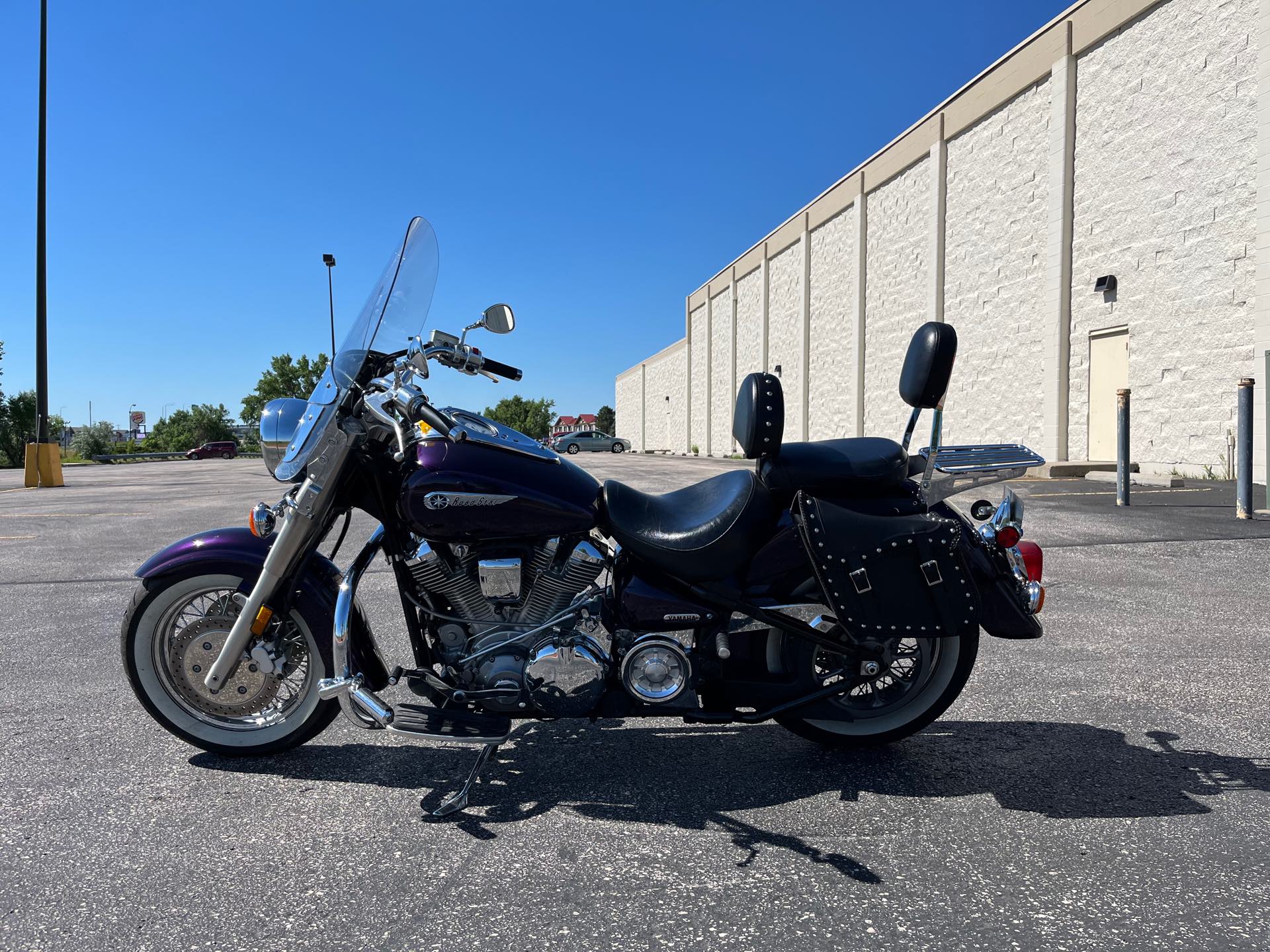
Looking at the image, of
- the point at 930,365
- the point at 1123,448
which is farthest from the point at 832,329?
the point at 930,365

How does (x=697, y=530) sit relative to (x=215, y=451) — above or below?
below

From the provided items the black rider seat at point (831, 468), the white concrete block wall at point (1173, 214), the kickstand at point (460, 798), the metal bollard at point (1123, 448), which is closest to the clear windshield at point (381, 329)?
the kickstand at point (460, 798)

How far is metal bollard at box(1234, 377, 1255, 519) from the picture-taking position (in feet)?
27.5

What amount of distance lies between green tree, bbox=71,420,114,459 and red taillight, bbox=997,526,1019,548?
63.1 meters

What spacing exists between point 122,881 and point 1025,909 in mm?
2384

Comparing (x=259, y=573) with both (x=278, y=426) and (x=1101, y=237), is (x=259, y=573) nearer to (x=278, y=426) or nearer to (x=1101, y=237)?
(x=278, y=426)

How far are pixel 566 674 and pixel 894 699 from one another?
1.27 metres

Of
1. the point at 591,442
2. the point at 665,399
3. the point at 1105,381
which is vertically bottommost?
the point at 1105,381

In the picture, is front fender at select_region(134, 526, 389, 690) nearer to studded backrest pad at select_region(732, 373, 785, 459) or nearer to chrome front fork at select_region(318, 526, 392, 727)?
chrome front fork at select_region(318, 526, 392, 727)

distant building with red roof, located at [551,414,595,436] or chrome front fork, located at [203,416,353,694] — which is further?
distant building with red roof, located at [551,414,595,436]

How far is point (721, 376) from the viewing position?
44938mm

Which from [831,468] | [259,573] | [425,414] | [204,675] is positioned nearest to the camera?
[425,414]

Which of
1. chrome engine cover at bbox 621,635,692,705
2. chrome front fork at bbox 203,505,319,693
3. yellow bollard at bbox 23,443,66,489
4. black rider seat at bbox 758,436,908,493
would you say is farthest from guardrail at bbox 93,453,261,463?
black rider seat at bbox 758,436,908,493

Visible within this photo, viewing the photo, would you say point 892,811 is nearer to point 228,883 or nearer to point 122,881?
point 228,883
